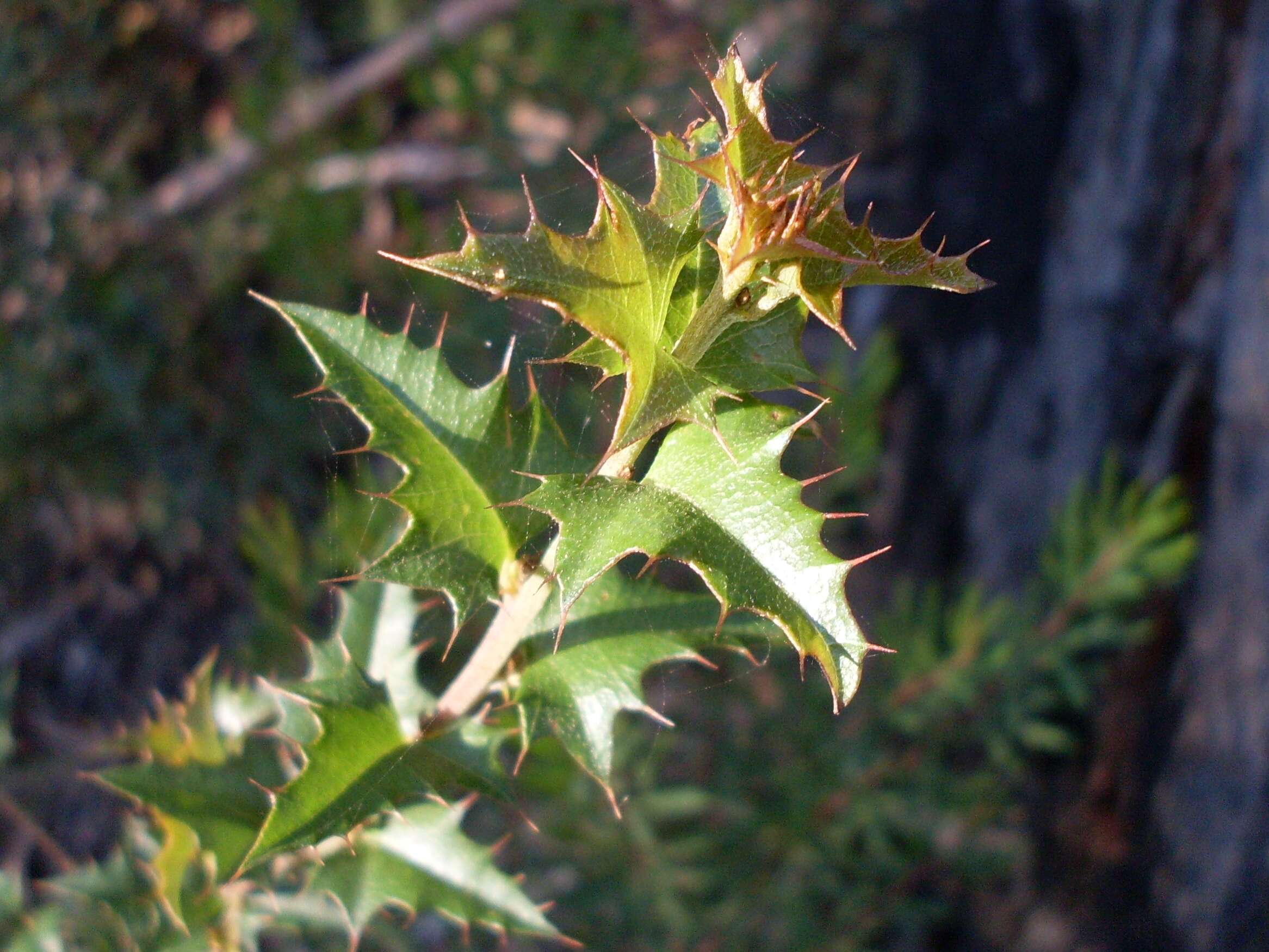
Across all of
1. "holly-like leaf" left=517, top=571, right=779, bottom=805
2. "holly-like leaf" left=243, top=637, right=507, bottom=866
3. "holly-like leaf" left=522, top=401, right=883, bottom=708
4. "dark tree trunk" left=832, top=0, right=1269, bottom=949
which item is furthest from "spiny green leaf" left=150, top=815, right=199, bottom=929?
"dark tree trunk" left=832, top=0, right=1269, bottom=949

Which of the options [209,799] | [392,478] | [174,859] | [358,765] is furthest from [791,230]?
[392,478]

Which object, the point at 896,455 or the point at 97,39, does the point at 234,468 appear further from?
the point at 896,455

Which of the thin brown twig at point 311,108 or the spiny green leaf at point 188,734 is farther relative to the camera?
the thin brown twig at point 311,108

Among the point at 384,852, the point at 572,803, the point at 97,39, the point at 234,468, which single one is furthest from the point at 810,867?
the point at 97,39

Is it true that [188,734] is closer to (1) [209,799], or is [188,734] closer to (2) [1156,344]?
(1) [209,799]

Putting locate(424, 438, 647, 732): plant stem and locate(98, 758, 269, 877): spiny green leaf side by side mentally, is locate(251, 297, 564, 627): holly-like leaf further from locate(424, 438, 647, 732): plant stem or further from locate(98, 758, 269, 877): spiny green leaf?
locate(98, 758, 269, 877): spiny green leaf

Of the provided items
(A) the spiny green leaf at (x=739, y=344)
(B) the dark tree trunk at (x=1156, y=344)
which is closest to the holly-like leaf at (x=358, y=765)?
(A) the spiny green leaf at (x=739, y=344)

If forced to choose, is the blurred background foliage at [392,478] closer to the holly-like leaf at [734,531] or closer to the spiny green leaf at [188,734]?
the spiny green leaf at [188,734]
